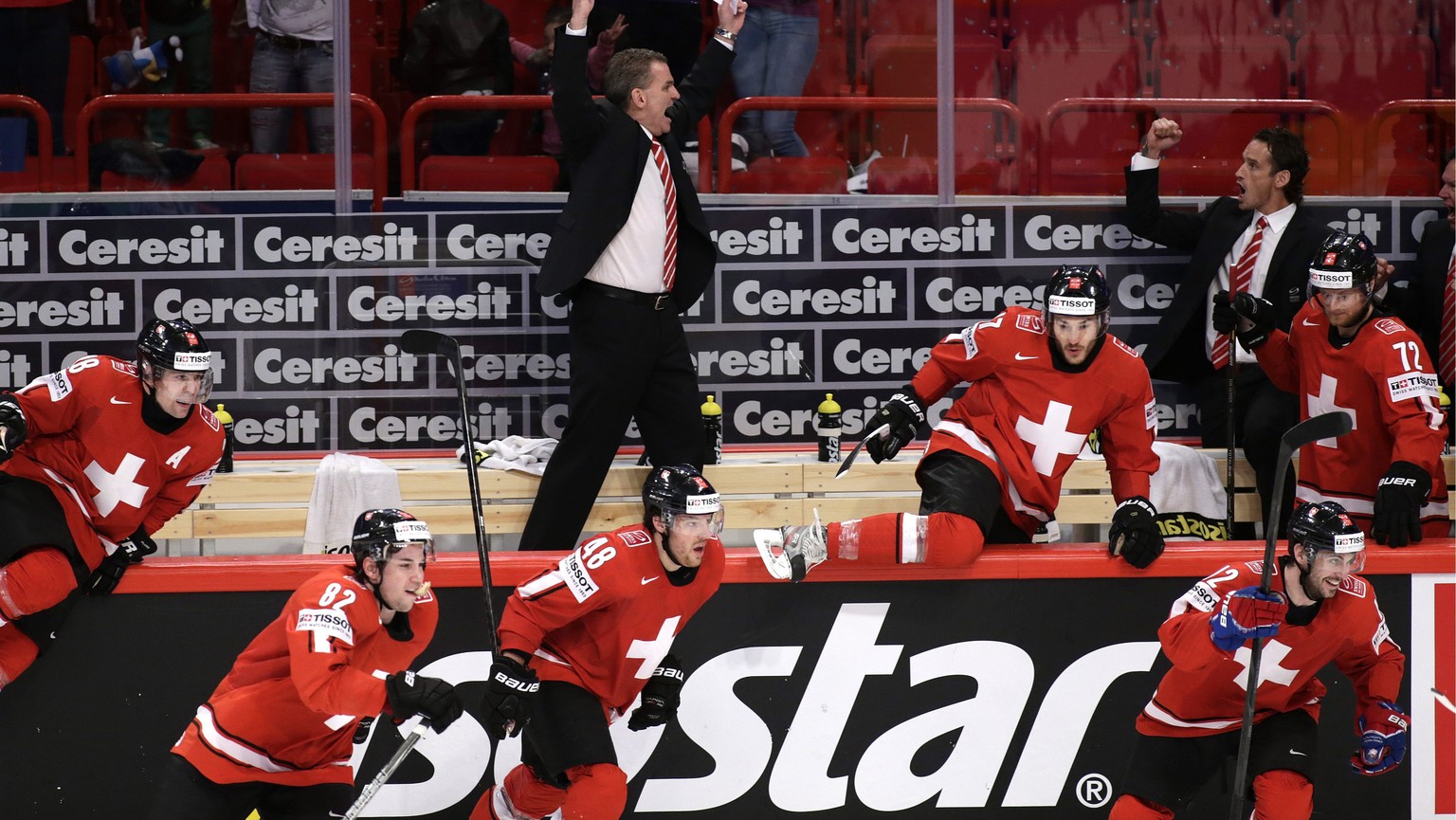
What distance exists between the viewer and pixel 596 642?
423cm

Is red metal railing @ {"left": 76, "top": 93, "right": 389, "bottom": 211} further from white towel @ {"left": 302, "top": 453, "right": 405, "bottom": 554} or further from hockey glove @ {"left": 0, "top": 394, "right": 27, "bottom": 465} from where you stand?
hockey glove @ {"left": 0, "top": 394, "right": 27, "bottom": 465}

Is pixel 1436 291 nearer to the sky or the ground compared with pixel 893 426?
nearer to the sky

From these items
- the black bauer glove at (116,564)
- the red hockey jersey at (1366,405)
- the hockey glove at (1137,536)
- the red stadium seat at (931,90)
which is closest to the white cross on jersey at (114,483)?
the black bauer glove at (116,564)

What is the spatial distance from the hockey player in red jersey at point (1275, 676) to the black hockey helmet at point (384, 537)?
188 cm

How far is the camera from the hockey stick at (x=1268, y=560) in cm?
404

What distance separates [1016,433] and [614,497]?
146cm

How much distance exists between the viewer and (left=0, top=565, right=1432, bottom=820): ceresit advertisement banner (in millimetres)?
4477

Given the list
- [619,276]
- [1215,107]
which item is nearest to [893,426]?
[619,276]

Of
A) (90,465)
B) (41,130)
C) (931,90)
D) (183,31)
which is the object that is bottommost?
(90,465)

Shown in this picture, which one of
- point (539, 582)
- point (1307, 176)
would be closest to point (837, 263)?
point (1307, 176)

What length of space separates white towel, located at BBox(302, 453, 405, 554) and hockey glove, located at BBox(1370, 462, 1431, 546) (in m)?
3.05

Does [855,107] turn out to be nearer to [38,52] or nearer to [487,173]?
[487,173]

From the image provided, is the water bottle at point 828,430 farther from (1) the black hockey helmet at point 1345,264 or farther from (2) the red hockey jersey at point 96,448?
(2) the red hockey jersey at point 96,448

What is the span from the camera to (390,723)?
14.9ft
